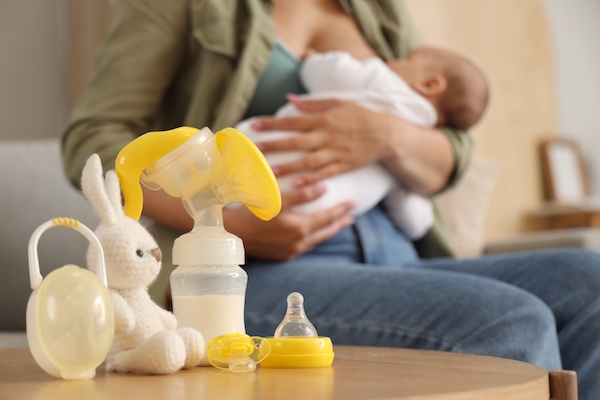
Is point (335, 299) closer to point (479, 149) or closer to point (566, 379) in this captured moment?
point (566, 379)

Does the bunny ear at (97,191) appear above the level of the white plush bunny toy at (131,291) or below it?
above

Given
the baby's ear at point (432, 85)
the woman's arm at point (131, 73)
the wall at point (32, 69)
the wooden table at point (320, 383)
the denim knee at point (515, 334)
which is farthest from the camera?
the wall at point (32, 69)

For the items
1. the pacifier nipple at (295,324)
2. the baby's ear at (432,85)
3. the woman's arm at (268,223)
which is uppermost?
the pacifier nipple at (295,324)

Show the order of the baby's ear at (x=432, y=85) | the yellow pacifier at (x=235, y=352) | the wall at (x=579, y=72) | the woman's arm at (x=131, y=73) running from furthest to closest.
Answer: the wall at (x=579, y=72)
the baby's ear at (x=432, y=85)
the woman's arm at (x=131, y=73)
the yellow pacifier at (x=235, y=352)

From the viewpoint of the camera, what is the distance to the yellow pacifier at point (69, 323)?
41cm

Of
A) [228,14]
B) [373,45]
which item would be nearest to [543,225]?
[373,45]

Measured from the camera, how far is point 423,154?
110 cm

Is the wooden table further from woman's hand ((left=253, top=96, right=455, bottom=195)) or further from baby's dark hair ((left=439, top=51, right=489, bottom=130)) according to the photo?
baby's dark hair ((left=439, top=51, right=489, bottom=130))

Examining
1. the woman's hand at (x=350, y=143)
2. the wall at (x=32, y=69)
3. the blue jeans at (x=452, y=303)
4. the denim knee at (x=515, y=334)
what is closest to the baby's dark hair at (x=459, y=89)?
the woman's hand at (x=350, y=143)

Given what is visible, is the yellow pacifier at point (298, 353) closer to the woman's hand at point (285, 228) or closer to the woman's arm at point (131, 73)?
the woman's hand at point (285, 228)

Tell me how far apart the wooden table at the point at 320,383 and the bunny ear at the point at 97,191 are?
4.3 inches

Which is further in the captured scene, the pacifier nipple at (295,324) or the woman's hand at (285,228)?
the woman's hand at (285,228)

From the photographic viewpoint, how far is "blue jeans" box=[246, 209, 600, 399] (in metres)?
0.68

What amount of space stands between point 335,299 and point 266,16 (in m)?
0.55
